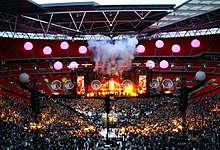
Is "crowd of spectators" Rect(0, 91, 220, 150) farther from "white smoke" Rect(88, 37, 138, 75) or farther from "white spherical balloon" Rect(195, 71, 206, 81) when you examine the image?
"white smoke" Rect(88, 37, 138, 75)

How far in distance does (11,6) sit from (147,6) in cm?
754

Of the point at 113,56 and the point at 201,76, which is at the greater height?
the point at 113,56

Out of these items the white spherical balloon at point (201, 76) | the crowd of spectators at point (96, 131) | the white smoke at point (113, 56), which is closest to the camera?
the white spherical balloon at point (201, 76)

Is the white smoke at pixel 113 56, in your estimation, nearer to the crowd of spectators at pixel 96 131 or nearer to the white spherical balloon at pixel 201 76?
the crowd of spectators at pixel 96 131

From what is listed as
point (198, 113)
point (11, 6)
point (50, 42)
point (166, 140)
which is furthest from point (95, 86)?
point (50, 42)

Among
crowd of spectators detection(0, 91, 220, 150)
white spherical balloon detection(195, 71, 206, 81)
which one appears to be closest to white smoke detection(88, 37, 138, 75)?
crowd of spectators detection(0, 91, 220, 150)

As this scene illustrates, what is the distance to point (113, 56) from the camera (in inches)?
945

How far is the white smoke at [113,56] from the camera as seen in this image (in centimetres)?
2395

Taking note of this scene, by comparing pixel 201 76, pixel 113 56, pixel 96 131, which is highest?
pixel 113 56

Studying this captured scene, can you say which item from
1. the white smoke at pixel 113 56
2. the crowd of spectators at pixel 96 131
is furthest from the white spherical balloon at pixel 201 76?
the white smoke at pixel 113 56

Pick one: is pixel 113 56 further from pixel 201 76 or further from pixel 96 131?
pixel 201 76

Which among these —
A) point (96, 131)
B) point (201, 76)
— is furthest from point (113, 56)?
point (201, 76)

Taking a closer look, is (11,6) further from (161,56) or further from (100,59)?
(161,56)

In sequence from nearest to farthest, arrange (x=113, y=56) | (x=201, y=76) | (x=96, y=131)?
(x=201, y=76) < (x=96, y=131) < (x=113, y=56)
